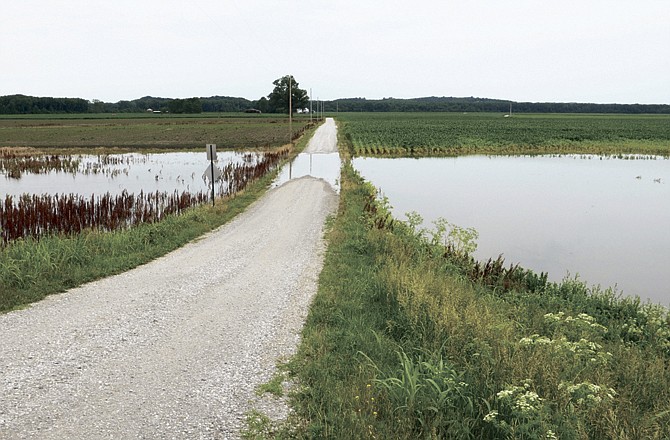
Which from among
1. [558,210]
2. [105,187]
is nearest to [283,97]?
[105,187]

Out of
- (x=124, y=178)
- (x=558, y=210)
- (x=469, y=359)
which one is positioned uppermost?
(x=124, y=178)

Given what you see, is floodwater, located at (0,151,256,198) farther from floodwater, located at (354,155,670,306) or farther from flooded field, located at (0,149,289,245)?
floodwater, located at (354,155,670,306)

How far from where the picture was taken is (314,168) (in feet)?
124

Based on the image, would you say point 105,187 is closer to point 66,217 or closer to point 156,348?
point 66,217

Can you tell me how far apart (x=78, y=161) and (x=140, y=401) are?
39.4 m

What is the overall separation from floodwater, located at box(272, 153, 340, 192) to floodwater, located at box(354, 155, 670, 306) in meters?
2.52

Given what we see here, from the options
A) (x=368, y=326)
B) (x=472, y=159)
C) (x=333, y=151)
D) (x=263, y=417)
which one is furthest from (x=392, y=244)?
(x=333, y=151)

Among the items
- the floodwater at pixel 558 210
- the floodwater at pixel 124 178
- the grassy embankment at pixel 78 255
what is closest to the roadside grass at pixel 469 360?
the floodwater at pixel 558 210

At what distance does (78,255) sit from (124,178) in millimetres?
21806

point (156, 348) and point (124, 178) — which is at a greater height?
point (124, 178)

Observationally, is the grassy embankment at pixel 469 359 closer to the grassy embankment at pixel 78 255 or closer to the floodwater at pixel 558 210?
the floodwater at pixel 558 210

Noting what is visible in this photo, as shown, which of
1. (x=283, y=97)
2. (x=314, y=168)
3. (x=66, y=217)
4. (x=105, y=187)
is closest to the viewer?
(x=66, y=217)

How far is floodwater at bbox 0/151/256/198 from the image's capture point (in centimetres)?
2808

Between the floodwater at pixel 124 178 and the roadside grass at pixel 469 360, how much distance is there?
19.1 metres
